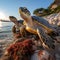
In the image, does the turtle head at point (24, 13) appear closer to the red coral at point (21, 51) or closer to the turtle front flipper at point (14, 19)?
the red coral at point (21, 51)

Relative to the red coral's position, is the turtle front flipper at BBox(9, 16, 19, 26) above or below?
above

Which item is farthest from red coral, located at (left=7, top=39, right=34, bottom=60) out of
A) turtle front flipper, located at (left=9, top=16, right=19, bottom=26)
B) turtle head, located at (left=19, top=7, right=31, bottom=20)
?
turtle front flipper, located at (left=9, top=16, right=19, bottom=26)

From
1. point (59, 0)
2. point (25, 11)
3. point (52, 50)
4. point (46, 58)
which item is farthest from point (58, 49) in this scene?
point (59, 0)

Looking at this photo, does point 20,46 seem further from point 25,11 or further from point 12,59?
point 25,11

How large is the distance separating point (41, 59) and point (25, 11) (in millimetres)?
2137

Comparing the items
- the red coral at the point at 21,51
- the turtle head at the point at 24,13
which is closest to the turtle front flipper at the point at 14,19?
the turtle head at the point at 24,13

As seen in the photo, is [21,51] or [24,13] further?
[24,13]

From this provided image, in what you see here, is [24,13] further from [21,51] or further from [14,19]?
[14,19]

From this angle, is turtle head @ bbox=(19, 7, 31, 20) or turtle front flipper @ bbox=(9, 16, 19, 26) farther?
turtle front flipper @ bbox=(9, 16, 19, 26)

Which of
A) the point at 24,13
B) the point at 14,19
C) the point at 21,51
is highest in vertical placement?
the point at 24,13

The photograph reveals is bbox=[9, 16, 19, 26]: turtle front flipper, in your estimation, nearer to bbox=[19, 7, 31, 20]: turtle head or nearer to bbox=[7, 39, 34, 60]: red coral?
bbox=[19, 7, 31, 20]: turtle head

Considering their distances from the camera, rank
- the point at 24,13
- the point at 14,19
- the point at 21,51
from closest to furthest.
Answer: the point at 21,51 < the point at 24,13 < the point at 14,19

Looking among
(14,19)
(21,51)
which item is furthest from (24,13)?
(14,19)

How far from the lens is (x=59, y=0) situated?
870 inches
